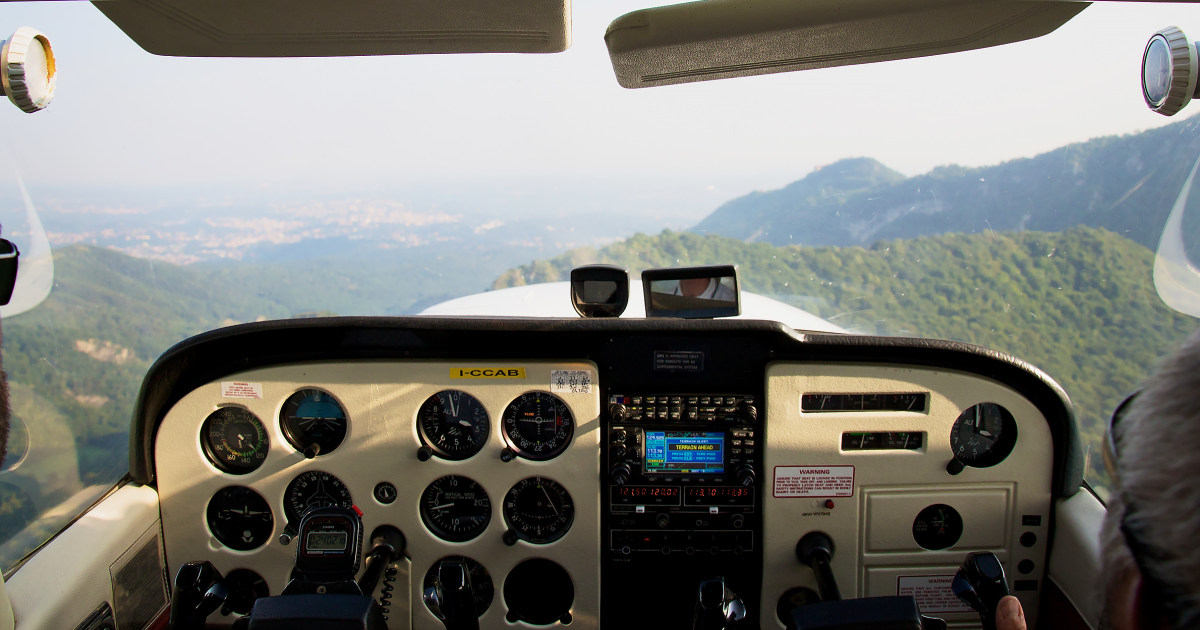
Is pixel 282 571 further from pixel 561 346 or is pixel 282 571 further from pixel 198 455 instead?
pixel 561 346

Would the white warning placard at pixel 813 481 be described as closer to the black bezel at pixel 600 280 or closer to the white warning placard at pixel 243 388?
the black bezel at pixel 600 280

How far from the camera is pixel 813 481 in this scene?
2.59 metres

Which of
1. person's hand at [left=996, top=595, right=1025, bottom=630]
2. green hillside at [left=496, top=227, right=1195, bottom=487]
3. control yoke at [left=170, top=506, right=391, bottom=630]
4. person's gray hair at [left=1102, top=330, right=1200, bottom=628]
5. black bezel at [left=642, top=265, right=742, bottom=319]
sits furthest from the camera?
green hillside at [left=496, top=227, right=1195, bottom=487]

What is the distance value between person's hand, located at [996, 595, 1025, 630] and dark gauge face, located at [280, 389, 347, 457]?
6.83ft

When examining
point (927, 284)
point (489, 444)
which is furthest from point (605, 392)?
point (927, 284)

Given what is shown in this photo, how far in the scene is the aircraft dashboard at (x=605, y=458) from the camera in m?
2.52

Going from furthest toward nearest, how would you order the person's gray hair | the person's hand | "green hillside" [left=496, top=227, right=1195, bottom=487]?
"green hillside" [left=496, top=227, right=1195, bottom=487] → the person's hand → the person's gray hair

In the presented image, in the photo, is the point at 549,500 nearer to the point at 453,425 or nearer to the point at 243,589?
the point at 453,425

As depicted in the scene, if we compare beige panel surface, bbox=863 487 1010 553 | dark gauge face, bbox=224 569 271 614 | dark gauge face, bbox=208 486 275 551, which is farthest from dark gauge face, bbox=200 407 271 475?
beige panel surface, bbox=863 487 1010 553

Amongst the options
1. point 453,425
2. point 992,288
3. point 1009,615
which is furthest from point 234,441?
point 992,288

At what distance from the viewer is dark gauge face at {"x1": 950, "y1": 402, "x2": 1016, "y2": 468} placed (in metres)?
2.56

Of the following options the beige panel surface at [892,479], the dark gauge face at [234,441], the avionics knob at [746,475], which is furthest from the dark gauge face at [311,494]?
the beige panel surface at [892,479]

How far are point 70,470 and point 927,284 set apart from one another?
3.50m

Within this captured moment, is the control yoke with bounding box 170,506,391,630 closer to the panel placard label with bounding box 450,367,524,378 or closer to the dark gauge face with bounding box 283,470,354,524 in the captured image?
the dark gauge face with bounding box 283,470,354,524
